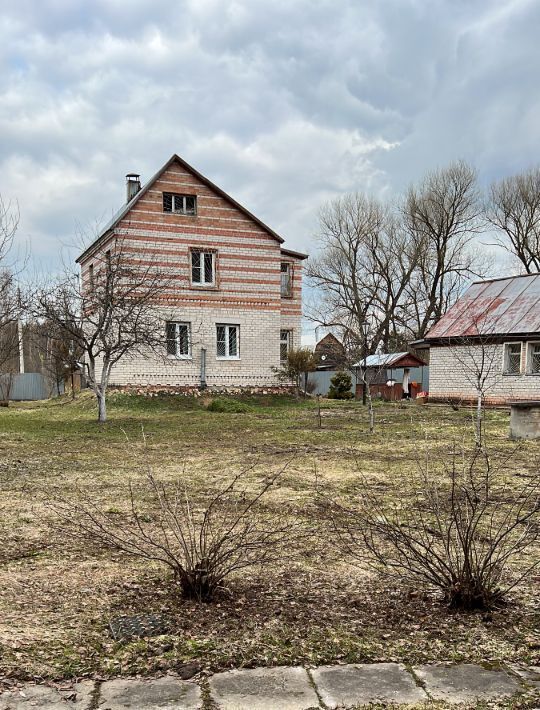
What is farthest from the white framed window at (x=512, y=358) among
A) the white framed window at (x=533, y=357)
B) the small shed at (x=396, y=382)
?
the small shed at (x=396, y=382)

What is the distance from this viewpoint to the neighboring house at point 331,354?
25.0m

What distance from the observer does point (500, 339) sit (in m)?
22.2

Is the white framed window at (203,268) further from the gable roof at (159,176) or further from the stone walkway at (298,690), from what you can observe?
the stone walkway at (298,690)

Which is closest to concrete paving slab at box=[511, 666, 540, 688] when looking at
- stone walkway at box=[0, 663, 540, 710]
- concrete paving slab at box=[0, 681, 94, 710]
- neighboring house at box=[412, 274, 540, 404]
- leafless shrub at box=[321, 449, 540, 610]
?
stone walkway at box=[0, 663, 540, 710]

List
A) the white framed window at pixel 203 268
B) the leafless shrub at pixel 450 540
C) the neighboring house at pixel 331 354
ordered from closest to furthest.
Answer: the leafless shrub at pixel 450 540
the neighboring house at pixel 331 354
the white framed window at pixel 203 268

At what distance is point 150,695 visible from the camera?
2.58m

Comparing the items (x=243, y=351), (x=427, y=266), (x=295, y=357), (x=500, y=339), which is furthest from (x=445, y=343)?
(x=427, y=266)

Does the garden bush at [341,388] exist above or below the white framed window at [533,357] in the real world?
below

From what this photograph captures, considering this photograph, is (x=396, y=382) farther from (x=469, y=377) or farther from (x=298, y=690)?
(x=298, y=690)

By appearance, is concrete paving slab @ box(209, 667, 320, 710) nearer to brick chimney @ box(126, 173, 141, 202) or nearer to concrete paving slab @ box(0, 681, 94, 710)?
concrete paving slab @ box(0, 681, 94, 710)

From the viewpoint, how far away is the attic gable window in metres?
25.1

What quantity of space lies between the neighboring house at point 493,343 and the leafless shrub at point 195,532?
1590 cm

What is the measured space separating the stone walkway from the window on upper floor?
2720 centimetres

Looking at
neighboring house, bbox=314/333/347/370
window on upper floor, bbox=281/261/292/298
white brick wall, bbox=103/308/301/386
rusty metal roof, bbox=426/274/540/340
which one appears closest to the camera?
rusty metal roof, bbox=426/274/540/340
